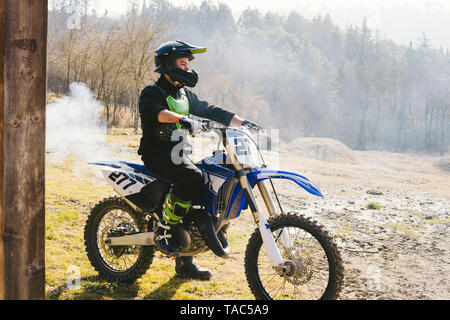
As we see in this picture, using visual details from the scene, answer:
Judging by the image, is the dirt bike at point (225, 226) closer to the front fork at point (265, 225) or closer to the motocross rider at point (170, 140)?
the front fork at point (265, 225)

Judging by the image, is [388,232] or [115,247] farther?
[388,232]

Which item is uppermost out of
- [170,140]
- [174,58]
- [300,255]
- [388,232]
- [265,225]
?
[174,58]

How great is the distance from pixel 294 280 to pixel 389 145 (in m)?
71.5

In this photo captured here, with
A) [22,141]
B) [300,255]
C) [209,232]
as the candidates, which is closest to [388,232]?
[300,255]

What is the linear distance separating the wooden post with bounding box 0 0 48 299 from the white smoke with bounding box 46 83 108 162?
11246 millimetres

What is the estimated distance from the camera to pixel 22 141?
3039mm

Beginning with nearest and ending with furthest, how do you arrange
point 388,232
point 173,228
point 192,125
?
point 192,125
point 173,228
point 388,232

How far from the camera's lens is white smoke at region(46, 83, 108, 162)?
1577cm

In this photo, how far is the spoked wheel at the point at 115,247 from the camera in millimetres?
4570

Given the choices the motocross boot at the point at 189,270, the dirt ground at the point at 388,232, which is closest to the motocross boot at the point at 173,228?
the motocross boot at the point at 189,270

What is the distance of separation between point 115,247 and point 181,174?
131cm

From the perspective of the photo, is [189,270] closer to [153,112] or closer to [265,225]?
[265,225]

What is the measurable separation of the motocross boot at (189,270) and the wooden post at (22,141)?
190 centimetres

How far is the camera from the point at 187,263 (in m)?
4.86
